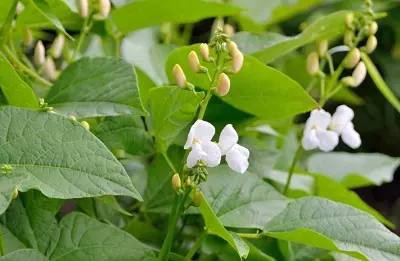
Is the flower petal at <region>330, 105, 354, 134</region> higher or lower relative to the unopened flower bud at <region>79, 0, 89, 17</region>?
lower

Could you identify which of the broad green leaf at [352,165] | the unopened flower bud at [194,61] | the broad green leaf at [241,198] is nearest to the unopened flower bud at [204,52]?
the unopened flower bud at [194,61]

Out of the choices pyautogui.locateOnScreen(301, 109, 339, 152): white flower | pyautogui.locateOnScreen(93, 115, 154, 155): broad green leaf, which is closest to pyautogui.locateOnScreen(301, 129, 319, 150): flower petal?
pyautogui.locateOnScreen(301, 109, 339, 152): white flower

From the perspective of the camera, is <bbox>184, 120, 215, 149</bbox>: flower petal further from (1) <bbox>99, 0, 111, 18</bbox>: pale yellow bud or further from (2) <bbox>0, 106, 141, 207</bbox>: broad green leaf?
(1) <bbox>99, 0, 111, 18</bbox>: pale yellow bud

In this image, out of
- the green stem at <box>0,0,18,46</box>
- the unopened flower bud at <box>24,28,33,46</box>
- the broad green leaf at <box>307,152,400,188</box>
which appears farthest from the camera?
the broad green leaf at <box>307,152,400,188</box>

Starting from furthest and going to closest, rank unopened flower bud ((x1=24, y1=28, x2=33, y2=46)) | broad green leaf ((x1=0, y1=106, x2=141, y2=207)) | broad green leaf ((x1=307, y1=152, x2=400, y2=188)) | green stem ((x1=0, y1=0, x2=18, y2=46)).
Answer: broad green leaf ((x1=307, y1=152, x2=400, y2=188)) → unopened flower bud ((x1=24, y1=28, x2=33, y2=46)) → green stem ((x1=0, y1=0, x2=18, y2=46)) → broad green leaf ((x1=0, y1=106, x2=141, y2=207))

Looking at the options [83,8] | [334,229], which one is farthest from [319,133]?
[83,8]

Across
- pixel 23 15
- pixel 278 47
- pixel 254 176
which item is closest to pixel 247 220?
pixel 254 176

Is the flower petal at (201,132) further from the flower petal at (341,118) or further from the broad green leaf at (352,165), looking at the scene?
the broad green leaf at (352,165)
